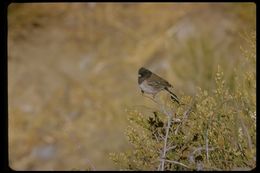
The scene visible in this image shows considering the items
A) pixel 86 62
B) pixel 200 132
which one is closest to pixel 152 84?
pixel 200 132

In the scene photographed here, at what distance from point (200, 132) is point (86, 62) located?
9.28m

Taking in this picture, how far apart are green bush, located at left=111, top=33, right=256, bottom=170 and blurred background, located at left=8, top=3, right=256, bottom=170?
5.46 metres

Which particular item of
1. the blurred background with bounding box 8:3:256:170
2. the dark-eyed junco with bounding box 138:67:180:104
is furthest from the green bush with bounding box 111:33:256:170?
the blurred background with bounding box 8:3:256:170

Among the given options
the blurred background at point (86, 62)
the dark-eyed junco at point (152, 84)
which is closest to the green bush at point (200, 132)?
the dark-eyed junco at point (152, 84)

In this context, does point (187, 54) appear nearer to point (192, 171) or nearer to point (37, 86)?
point (37, 86)

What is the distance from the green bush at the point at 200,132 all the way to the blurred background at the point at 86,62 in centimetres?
546

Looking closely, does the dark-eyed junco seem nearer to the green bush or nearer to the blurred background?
the green bush

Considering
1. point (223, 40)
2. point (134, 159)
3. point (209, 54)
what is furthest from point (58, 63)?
point (134, 159)

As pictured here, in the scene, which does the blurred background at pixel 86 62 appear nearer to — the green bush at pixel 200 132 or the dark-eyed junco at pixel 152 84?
the dark-eyed junco at pixel 152 84

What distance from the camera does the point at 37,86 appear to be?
13109 millimetres

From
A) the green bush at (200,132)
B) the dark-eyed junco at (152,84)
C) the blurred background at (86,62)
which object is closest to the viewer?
the green bush at (200,132)

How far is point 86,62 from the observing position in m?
13.4

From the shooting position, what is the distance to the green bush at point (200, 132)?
13.5 ft

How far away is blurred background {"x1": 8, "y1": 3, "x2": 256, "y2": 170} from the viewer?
11.3 metres
